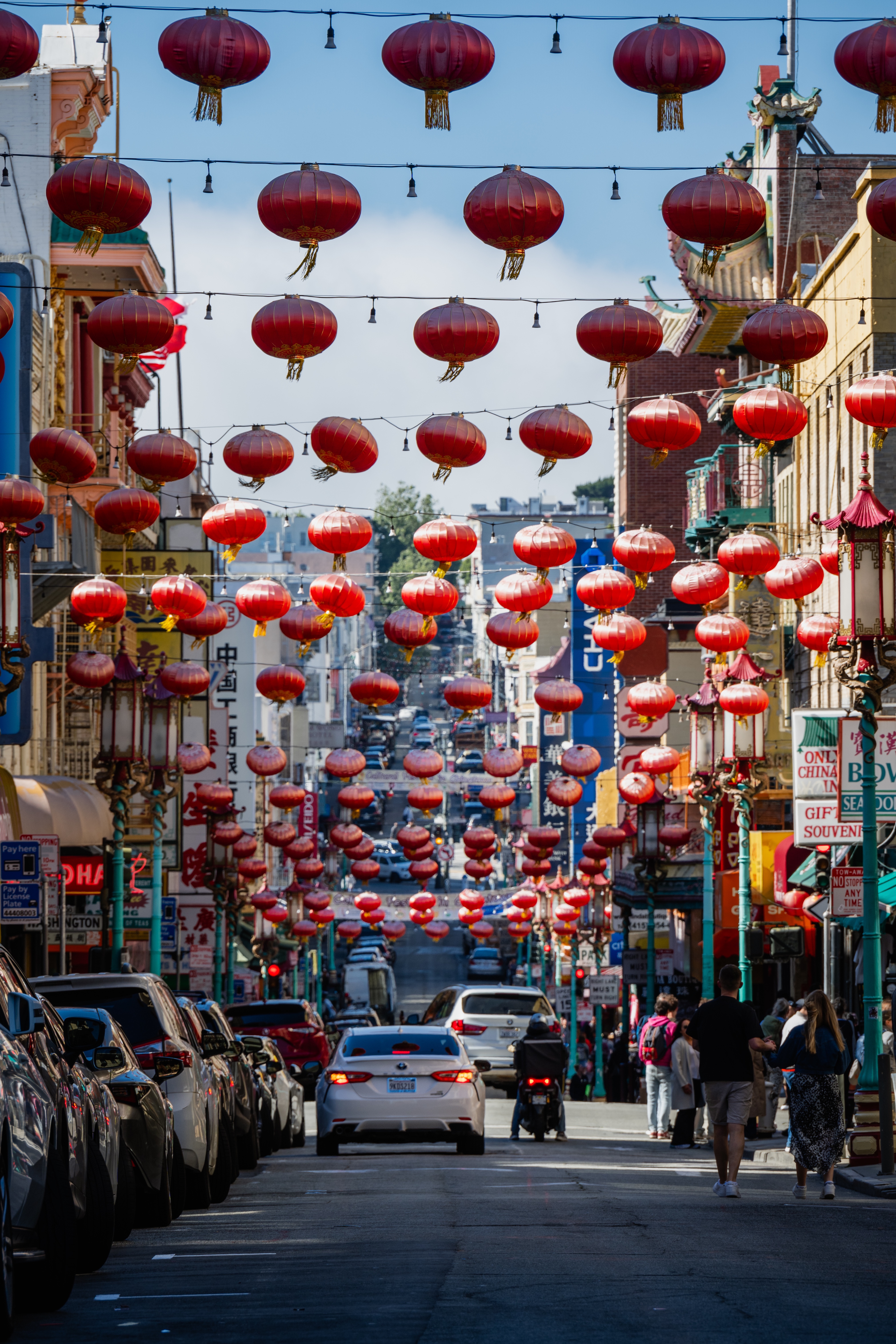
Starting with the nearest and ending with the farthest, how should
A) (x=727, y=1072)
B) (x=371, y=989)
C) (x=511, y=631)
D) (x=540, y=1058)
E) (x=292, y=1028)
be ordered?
(x=727, y=1072) → (x=540, y=1058) → (x=511, y=631) → (x=292, y=1028) → (x=371, y=989)

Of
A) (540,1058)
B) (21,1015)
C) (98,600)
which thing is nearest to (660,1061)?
(540,1058)

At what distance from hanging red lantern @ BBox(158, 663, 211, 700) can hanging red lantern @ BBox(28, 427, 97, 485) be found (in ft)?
33.4

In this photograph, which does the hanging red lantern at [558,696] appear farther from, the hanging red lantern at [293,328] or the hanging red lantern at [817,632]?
the hanging red lantern at [293,328]

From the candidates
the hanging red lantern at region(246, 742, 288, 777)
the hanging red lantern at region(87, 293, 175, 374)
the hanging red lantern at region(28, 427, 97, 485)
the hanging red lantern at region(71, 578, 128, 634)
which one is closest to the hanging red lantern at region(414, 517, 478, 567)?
the hanging red lantern at region(28, 427, 97, 485)

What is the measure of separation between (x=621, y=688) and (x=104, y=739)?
139ft

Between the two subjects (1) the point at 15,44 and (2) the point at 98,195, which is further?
(2) the point at 98,195

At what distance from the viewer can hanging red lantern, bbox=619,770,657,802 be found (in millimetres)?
43594

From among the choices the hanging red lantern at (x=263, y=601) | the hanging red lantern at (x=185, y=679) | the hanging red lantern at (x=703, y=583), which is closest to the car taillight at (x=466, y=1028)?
the hanging red lantern at (x=185, y=679)

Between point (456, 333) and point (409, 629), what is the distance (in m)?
11.1

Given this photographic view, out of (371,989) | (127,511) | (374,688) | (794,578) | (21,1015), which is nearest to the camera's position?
(21,1015)

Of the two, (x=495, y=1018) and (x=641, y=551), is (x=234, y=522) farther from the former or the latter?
(x=495, y=1018)

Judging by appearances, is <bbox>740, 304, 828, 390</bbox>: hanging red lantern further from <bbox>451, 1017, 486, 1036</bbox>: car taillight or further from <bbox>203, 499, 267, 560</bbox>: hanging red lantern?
<bbox>451, 1017, 486, 1036</bbox>: car taillight

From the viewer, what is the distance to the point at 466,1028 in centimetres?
3541

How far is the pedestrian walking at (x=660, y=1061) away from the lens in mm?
28203
